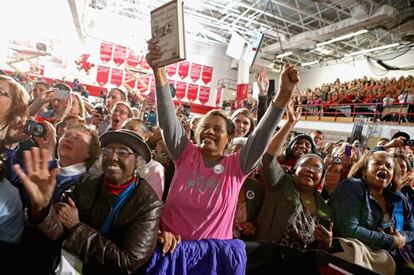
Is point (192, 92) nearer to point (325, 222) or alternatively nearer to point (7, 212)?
point (325, 222)

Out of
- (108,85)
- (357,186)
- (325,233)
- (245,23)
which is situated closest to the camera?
(325,233)

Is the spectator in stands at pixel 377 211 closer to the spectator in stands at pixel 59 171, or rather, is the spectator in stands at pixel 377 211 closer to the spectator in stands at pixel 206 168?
the spectator in stands at pixel 206 168

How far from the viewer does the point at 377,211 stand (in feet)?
7.30

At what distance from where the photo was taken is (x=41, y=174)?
133 cm

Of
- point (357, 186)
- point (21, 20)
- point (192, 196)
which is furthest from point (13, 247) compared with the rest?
point (21, 20)

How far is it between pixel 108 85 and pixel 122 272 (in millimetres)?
17612

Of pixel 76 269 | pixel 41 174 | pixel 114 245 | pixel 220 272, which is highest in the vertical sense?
pixel 41 174

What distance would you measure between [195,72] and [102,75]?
549 centimetres

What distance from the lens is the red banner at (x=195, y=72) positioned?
779 inches

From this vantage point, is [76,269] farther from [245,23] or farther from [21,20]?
[245,23]

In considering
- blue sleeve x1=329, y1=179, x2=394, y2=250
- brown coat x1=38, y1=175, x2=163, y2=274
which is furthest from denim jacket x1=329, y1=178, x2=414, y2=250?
brown coat x1=38, y1=175, x2=163, y2=274

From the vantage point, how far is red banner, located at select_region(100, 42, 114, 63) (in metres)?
17.6

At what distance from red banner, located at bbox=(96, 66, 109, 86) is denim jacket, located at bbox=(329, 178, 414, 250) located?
17139mm

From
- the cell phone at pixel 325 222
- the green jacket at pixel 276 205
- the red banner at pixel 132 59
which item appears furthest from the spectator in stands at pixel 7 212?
the red banner at pixel 132 59
